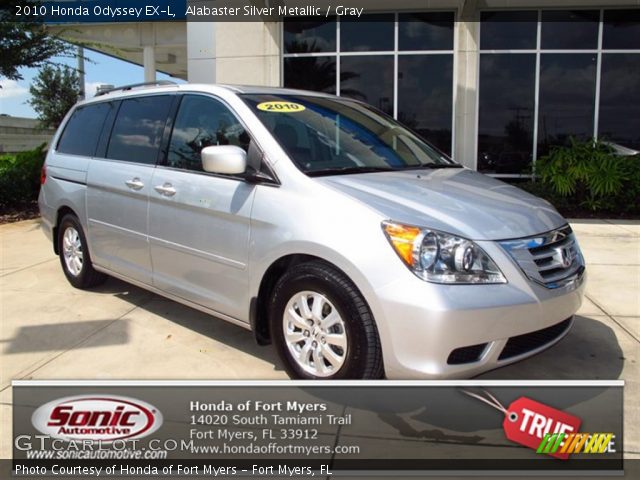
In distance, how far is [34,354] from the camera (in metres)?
4.05

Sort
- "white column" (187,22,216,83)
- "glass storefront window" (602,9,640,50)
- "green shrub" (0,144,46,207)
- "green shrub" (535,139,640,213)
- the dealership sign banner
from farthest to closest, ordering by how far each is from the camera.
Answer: "white column" (187,22,216,83), "glass storefront window" (602,9,640,50), "green shrub" (0,144,46,207), "green shrub" (535,139,640,213), the dealership sign banner

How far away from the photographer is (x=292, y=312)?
10.8ft

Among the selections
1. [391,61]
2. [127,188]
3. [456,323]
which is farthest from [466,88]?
[456,323]

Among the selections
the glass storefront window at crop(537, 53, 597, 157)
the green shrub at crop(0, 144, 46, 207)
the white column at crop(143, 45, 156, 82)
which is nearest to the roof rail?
the green shrub at crop(0, 144, 46, 207)

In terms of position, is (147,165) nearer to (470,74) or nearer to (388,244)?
(388,244)

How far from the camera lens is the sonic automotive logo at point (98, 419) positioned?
2836 millimetres

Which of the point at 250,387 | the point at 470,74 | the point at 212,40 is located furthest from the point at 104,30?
the point at 250,387

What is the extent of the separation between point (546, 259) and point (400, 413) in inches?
44.7

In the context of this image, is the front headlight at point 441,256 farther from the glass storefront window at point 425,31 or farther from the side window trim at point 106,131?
the glass storefront window at point 425,31

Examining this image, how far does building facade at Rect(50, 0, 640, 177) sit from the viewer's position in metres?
12.4

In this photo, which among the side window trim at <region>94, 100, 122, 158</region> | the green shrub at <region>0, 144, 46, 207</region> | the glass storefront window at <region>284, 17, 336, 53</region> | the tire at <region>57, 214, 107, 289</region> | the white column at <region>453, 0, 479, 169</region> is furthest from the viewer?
the glass storefront window at <region>284, 17, 336, 53</region>

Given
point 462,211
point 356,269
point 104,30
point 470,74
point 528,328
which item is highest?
point 104,30

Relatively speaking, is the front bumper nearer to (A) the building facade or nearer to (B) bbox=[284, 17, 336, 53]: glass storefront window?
(A) the building facade

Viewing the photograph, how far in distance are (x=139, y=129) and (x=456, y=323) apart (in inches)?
119
